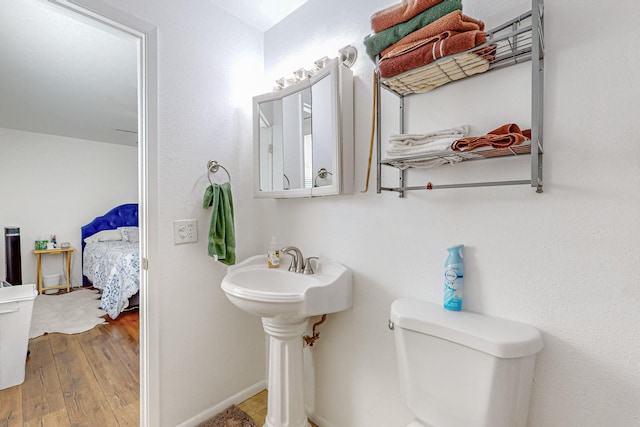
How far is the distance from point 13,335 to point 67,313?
1547 mm

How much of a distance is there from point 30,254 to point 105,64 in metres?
3.38

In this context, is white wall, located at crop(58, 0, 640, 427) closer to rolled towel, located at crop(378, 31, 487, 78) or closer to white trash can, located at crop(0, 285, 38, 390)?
rolled towel, located at crop(378, 31, 487, 78)

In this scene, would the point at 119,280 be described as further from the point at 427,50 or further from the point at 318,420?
the point at 427,50

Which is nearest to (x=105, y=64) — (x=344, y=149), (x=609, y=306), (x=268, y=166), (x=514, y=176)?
(x=268, y=166)

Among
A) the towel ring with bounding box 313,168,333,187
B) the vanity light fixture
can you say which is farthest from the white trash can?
the vanity light fixture

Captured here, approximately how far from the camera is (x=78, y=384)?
6.39 ft

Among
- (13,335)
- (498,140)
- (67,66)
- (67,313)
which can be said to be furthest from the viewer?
(67,313)

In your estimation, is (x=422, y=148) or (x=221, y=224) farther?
(x=221, y=224)

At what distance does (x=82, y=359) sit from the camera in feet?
7.43

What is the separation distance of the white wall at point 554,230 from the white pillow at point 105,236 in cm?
441

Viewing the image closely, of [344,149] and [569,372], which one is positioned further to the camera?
[344,149]

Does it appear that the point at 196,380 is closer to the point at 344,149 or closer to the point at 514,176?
the point at 344,149

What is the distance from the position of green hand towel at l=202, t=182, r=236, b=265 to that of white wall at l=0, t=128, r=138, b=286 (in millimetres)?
4141

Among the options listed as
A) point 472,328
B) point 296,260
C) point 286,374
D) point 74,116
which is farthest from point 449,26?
point 74,116
